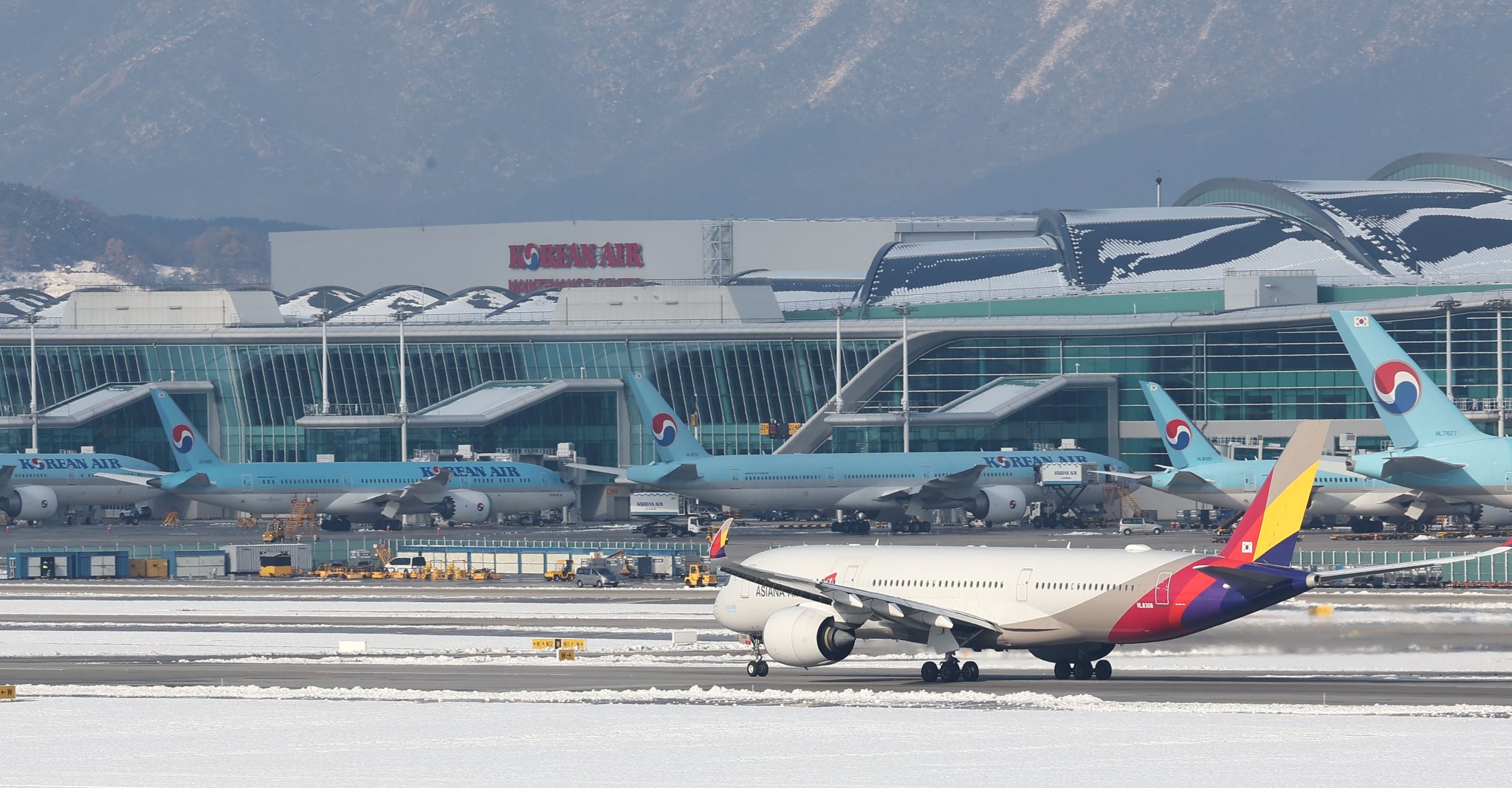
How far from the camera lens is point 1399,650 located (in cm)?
5028

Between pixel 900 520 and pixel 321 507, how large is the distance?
29.7 metres

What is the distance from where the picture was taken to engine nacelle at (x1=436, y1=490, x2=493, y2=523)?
115 m

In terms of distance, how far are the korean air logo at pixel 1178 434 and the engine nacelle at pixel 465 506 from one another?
36260 millimetres

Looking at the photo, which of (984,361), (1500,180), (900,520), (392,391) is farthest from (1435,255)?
(392,391)

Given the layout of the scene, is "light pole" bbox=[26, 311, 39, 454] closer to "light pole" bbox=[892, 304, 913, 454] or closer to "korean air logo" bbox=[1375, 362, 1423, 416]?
"light pole" bbox=[892, 304, 913, 454]

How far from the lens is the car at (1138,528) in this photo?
100812 mm

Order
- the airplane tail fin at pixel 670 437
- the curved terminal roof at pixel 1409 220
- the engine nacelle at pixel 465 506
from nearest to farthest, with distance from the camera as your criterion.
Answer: the airplane tail fin at pixel 670 437 → the engine nacelle at pixel 465 506 → the curved terminal roof at pixel 1409 220

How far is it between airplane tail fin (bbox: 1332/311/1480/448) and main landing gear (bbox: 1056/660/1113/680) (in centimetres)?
3622

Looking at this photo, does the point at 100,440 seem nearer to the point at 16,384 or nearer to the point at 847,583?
the point at 16,384

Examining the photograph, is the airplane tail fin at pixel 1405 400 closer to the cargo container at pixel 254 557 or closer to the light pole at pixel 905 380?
the cargo container at pixel 254 557

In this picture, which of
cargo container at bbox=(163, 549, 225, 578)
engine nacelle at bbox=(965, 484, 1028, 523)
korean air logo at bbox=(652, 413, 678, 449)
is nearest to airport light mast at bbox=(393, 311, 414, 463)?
korean air logo at bbox=(652, 413, 678, 449)

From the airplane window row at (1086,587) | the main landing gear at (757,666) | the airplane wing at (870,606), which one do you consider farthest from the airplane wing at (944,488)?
the airplane window row at (1086,587)

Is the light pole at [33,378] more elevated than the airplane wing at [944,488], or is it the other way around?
the light pole at [33,378]

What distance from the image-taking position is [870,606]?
4541 cm
